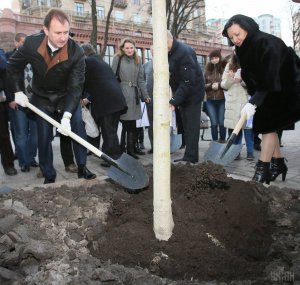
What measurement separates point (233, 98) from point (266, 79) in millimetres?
2272

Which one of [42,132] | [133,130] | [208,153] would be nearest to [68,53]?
[42,132]

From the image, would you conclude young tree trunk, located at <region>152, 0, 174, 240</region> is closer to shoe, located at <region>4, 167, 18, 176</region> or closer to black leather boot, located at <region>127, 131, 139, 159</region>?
shoe, located at <region>4, 167, 18, 176</region>

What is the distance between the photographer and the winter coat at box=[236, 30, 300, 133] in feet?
11.0

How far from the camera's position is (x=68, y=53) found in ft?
12.2

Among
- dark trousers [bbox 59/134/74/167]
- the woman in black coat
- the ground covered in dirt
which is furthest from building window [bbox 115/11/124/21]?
the ground covered in dirt

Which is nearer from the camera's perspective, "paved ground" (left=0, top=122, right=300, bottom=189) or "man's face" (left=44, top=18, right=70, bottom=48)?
"man's face" (left=44, top=18, right=70, bottom=48)

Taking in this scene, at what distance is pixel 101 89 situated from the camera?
4938 millimetres

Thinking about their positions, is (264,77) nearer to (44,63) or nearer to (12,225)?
(44,63)

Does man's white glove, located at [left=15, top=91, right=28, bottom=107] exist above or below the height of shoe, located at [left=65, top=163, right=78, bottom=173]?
above

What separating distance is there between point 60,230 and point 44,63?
1.98 metres

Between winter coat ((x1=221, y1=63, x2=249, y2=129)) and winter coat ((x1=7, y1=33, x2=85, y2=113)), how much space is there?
2575 millimetres

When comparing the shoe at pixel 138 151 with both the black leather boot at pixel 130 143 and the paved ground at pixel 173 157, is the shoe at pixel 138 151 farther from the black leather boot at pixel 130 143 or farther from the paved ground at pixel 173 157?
the black leather boot at pixel 130 143

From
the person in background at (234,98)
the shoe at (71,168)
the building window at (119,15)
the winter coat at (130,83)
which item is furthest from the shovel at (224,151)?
the building window at (119,15)

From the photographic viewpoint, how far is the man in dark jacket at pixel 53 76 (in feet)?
11.6
